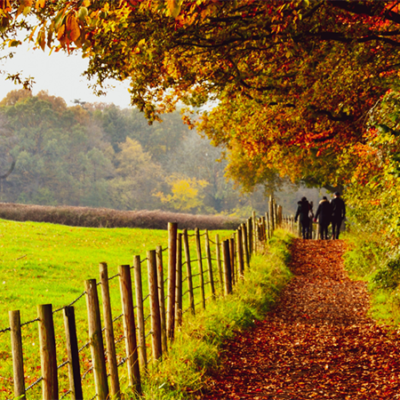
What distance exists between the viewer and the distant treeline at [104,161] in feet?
168

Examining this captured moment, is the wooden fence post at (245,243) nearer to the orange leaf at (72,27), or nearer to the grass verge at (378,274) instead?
the grass verge at (378,274)

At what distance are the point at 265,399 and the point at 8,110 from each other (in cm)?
5389

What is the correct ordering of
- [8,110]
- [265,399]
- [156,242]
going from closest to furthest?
[265,399], [156,242], [8,110]

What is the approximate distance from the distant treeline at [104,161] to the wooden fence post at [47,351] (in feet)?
156

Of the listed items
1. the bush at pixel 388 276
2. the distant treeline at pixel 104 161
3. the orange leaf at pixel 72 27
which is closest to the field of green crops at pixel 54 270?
the orange leaf at pixel 72 27

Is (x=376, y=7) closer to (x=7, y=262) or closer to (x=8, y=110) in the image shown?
(x=7, y=262)

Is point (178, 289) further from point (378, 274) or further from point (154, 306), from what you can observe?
point (378, 274)

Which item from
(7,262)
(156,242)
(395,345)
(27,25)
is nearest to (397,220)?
(395,345)

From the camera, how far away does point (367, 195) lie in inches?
465

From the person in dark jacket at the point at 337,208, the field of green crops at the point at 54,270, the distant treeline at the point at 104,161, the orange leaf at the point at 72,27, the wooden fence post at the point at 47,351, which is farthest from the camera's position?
the distant treeline at the point at 104,161

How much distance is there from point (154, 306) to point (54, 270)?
9.34m

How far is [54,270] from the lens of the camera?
13.9 metres

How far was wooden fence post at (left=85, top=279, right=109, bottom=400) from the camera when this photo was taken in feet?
13.1

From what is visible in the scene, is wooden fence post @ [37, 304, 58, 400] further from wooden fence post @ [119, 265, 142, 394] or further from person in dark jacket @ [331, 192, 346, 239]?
person in dark jacket @ [331, 192, 346, 239]
